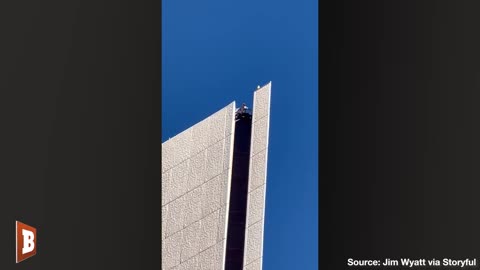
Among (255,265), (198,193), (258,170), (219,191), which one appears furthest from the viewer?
(198,193)

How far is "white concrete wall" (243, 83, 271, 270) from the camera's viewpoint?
11750 millimetres

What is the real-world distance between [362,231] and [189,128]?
21.2 feet

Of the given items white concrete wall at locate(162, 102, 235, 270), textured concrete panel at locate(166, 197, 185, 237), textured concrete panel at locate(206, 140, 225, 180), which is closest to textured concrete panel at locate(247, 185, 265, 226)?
white concrete wall at locate(162, 102, 235, 270)

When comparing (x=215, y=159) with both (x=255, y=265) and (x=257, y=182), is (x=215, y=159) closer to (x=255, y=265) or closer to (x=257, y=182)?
(x=257, y=182)

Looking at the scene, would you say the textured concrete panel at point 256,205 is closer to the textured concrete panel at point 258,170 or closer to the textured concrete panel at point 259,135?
the textured concrete panel at point 258,170

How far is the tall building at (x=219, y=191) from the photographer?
12047 mm

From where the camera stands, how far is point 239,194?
12641 millimetres

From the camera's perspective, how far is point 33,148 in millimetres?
2344

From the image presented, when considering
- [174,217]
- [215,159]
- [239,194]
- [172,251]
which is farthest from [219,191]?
Result: [172,251]

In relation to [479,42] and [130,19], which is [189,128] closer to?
[479,42]

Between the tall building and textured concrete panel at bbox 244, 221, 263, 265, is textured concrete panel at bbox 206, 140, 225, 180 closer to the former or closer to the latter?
the tall building

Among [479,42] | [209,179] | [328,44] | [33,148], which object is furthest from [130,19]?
[209,179]

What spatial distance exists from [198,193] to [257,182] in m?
1.19

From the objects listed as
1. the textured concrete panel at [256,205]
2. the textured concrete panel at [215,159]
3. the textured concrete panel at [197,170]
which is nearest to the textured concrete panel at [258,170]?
the textured concrete panel at [256,205]
